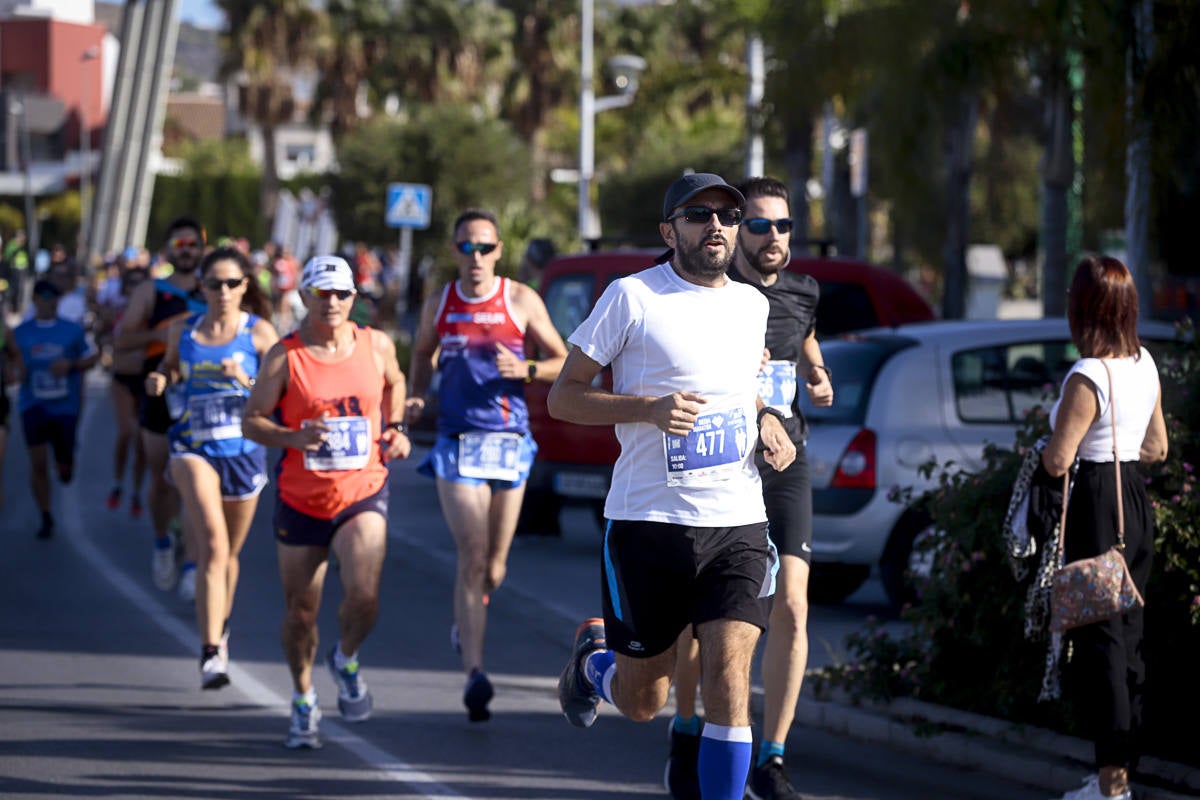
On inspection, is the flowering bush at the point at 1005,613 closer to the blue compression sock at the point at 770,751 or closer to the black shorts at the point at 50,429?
the blue compression sock at the point at 770,751

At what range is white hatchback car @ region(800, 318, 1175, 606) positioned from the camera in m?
10.0

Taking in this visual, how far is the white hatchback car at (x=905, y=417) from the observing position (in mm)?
10039

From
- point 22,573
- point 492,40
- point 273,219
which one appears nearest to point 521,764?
point 22,573

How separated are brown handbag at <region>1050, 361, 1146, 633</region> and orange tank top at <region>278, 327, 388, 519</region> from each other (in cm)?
264

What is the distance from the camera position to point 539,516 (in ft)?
44.8

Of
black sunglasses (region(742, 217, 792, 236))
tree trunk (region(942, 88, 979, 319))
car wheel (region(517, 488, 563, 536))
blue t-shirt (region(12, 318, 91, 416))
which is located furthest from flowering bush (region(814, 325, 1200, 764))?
tree trunk (region(942, 88, 979, 319))

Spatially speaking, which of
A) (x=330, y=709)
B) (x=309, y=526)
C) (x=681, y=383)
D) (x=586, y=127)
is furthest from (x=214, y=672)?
(x=586, y=127)

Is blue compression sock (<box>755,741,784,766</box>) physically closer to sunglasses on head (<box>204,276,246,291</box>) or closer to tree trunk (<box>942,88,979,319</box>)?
sunglasses on head (<box>204,276,246,291</box>)

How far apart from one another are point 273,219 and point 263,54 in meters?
11.0

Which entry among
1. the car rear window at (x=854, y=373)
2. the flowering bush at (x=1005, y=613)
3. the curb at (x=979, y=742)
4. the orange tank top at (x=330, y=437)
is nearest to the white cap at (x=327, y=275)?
the orange tank top at (x=330, y=437)

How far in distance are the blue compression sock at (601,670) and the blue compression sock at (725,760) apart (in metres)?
0.48

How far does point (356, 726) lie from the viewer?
771cm

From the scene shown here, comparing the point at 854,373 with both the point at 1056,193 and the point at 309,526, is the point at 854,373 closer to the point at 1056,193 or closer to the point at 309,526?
the point at 309,526

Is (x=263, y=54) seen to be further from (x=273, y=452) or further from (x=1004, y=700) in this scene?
(x=1004, y=700)
